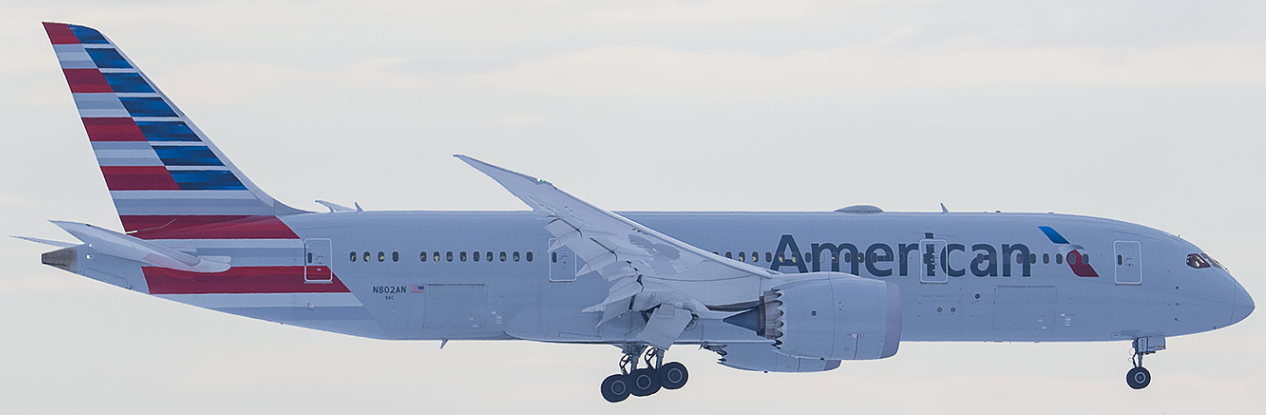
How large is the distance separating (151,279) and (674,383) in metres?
10.3

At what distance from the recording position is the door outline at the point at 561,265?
2906 centimetres

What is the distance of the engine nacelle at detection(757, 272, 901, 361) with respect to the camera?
26.0m

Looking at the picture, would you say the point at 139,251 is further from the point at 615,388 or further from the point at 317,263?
the point at 615,388

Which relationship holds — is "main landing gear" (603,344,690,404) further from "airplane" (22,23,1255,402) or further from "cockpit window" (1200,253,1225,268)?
"cockpit window" (1200,253,1225,268)

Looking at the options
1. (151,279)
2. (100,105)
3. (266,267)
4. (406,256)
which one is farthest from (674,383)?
(100,105)

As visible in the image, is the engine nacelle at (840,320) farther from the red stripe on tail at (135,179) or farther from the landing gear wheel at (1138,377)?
the red stripe on tail at (135,179)

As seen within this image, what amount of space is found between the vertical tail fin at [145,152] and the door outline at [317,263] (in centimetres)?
110

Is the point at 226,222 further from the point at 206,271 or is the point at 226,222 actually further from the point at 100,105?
the point at 100,105

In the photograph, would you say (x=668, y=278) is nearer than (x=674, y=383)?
Yes

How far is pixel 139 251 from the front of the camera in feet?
93.5

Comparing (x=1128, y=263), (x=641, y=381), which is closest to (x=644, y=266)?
(x=641, y=381)

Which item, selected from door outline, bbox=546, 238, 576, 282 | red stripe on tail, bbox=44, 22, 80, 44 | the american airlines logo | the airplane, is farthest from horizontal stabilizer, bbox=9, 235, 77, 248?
the american airlines logo

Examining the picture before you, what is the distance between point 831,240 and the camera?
97.5 feet

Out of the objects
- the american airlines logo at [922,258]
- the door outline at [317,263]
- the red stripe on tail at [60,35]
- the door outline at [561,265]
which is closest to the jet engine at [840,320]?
the american airlines logo at [922,258]
